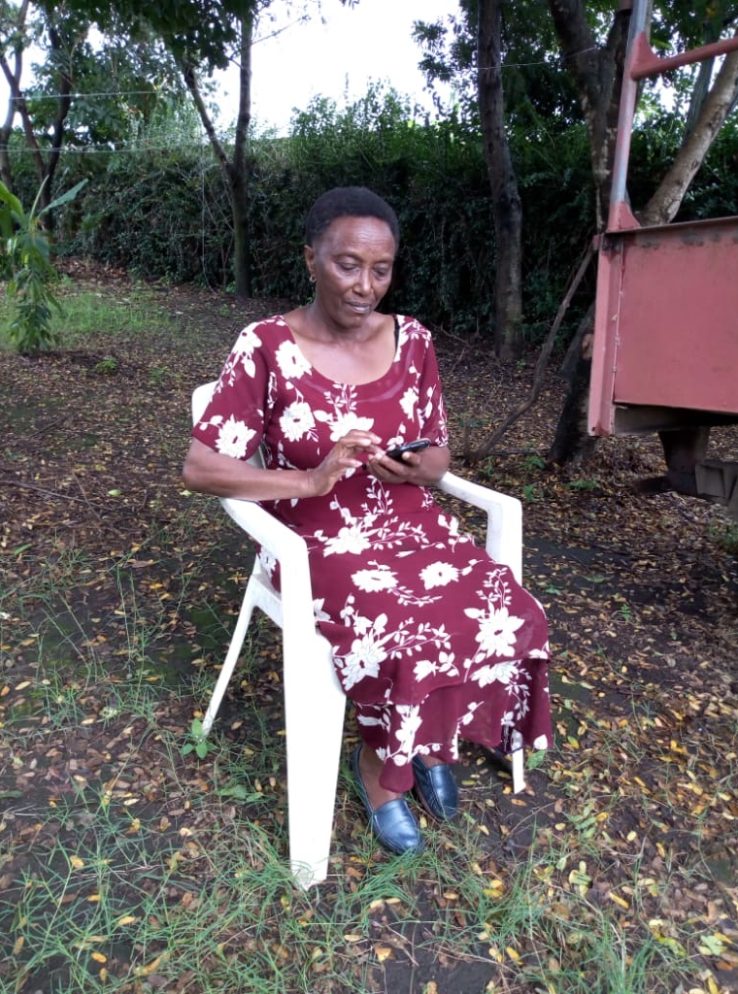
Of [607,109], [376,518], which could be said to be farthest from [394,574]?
[607,109]

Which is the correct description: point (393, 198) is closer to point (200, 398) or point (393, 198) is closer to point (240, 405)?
point (200, 398)

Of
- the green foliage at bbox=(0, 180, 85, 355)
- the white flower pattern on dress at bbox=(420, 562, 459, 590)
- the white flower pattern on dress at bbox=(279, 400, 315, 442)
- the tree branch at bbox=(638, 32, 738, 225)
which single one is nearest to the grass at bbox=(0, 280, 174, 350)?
the green foliage at bbox=(0, 180, 85, 355)

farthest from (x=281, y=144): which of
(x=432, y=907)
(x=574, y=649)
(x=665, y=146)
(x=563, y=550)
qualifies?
(x=432, y=907)

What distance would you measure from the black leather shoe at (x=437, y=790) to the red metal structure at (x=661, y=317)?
1.30 metres

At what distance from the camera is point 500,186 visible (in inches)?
272

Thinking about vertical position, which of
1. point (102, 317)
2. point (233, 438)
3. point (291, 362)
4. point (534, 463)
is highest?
point (102, 317)

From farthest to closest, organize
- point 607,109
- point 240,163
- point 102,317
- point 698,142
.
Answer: point 240,163
point 102,317
point 607,109
point 698,142

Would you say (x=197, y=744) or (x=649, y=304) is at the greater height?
(x=649, y=304)

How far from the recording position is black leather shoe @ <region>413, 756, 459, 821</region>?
193 centimetres

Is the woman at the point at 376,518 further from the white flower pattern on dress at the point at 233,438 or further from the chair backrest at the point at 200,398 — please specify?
the chair backrest at the point at 200,398

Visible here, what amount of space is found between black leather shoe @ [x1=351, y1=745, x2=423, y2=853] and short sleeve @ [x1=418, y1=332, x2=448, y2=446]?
91cm

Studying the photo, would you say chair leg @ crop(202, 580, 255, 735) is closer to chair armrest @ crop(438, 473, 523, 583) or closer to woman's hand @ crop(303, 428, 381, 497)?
woman's hand @ crop(303, 428, 381, 497)

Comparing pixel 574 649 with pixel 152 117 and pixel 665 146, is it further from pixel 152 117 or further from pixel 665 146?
pixel 152 117

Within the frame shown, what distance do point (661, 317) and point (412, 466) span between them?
1054mm
